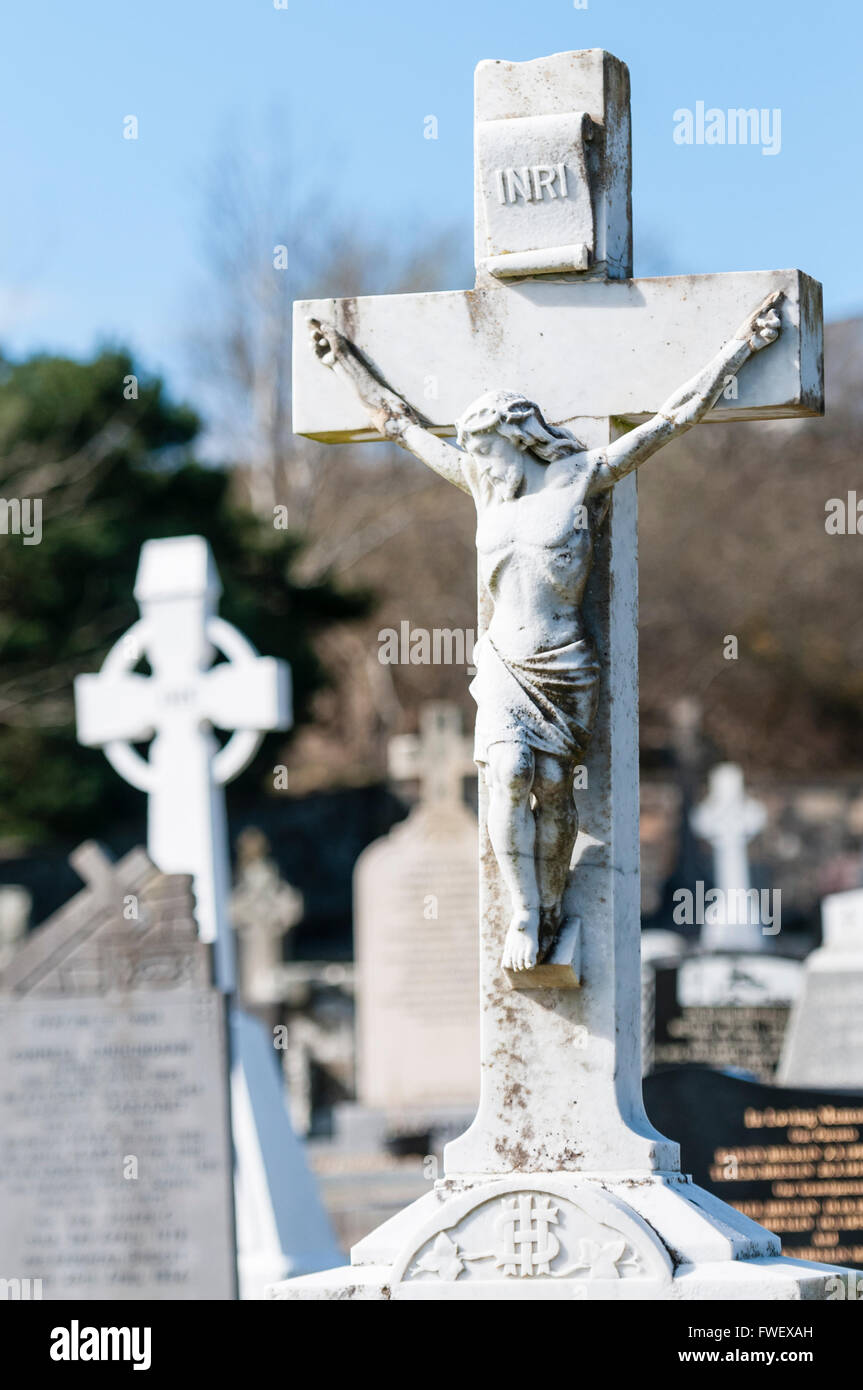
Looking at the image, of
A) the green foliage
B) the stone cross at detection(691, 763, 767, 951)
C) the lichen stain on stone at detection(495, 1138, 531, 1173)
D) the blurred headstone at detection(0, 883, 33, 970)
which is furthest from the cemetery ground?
the green foliage

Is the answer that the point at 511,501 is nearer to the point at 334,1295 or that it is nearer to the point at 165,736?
the point at 334,1295

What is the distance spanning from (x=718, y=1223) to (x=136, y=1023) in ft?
12.7

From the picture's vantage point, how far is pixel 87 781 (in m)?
25.4

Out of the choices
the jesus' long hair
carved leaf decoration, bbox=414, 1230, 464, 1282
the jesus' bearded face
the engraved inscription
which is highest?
the engraved inscription

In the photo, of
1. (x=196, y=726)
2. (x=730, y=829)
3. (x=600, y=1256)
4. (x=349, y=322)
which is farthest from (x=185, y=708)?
(x=730, y=829)

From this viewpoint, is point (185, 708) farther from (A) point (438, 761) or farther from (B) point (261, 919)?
(B) point (261, 919)

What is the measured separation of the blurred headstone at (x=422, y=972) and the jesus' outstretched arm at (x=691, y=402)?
10847 mm

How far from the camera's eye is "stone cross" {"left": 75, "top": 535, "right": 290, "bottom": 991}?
31.8 feet

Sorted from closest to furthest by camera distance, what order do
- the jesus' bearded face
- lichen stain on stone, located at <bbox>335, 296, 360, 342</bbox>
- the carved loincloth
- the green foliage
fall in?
the carved loincloth
the jesus' bearded face
lichen stain on stone, located at <bbox>335, 296, 360, 342</bbox>
the green foliage

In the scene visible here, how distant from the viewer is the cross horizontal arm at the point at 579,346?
4617mm

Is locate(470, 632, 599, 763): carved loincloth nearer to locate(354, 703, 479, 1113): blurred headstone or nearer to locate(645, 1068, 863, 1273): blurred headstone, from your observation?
locate(645, 1068, 863, 1273): blurred headstone

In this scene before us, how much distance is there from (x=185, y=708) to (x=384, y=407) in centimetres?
519

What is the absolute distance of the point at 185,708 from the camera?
9898mm

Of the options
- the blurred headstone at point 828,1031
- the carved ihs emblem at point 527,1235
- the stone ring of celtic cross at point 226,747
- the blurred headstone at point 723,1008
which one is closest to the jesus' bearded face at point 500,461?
the carved ihs emblem at point 527,1235
